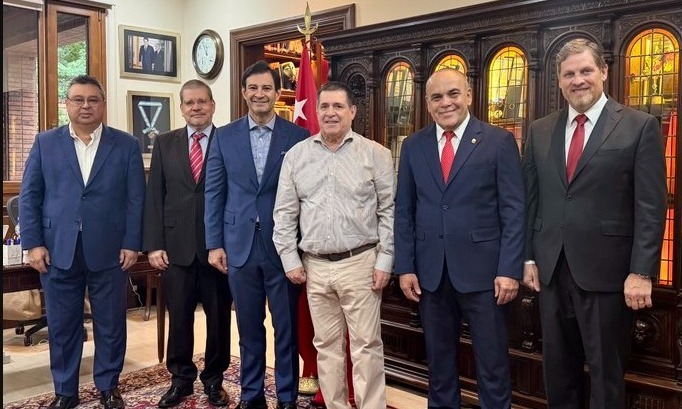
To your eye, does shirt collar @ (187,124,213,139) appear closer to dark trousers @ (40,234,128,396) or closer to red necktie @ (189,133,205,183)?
red necktie @ (189,133,205,183)

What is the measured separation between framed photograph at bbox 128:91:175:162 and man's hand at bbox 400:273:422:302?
348cm

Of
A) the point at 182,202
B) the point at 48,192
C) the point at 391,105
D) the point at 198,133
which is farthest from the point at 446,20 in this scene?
the point at 48,192

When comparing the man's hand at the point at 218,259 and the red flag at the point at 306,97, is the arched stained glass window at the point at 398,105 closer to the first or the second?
the red flag at the point at 306,97

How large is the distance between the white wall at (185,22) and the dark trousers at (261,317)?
2553 mm

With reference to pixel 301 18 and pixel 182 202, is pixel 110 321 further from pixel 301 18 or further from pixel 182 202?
pixel 301 18

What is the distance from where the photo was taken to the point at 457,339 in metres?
2.41

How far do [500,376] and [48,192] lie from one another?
2166 millimetres

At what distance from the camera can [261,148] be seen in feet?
9.06

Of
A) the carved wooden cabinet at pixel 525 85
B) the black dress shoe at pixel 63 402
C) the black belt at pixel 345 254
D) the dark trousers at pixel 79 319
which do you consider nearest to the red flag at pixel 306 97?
the carved wooden cabinet at pixel 525 85

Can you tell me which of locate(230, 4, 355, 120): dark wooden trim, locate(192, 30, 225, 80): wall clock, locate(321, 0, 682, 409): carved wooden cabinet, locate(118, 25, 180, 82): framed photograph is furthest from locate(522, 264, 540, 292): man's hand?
locate(118, 25, 180, 82): framed photograph

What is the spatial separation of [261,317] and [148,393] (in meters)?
0.91

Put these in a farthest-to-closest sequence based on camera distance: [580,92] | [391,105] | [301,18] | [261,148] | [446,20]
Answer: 1. [301,18]
2. [391,105]
3. [446,20]
4. [261,148]
5. [580,92]

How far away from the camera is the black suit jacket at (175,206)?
2.88 metres

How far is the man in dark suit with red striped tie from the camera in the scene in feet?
9.46
